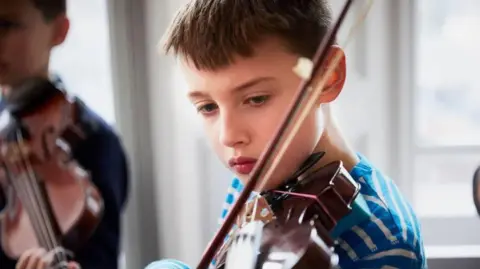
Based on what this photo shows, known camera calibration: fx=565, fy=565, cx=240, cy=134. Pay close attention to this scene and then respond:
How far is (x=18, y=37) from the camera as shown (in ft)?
1.44

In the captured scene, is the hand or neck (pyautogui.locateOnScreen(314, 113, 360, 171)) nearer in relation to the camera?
the hand

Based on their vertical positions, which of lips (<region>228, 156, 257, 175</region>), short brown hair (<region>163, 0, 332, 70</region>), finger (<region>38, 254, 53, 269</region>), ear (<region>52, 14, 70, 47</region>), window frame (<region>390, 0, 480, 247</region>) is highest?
ear (<region>52, 14, 70, 47</region>)

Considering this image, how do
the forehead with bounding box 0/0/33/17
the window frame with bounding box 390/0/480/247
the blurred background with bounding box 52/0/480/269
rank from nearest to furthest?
the forehead with bounding box 0/0/33/17 → the blurred background with bounding box 52/0/480/269 → the window frame with bounding box 390/0/480/247

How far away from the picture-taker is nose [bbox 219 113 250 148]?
53cm

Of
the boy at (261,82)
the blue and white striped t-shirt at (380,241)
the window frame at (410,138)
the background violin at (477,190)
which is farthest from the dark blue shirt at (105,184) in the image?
the window frame at (410,138)

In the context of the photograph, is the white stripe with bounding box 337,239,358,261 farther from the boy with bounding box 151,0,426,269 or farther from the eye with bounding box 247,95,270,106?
the eye with bounding box 247,95,270,106

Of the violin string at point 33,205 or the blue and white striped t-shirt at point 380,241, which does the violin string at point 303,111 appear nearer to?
the blue and white striped t-shirt at point 380,241

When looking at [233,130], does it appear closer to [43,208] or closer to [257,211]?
[257,211]

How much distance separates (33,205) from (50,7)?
161mm

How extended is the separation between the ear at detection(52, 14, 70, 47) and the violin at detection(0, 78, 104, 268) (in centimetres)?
4

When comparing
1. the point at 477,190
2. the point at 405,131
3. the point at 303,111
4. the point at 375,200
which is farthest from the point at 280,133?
the point at 405,131

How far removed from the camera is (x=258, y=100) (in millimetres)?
540

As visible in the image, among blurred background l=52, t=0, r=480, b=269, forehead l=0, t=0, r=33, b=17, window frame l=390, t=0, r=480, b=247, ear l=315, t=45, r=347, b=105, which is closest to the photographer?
forehead l=0, t=0, r=33, b=17

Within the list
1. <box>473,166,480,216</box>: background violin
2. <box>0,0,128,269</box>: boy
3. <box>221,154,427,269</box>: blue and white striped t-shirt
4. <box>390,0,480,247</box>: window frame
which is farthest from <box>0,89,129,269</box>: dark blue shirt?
<box>390,0,480,247</box>: window frame
